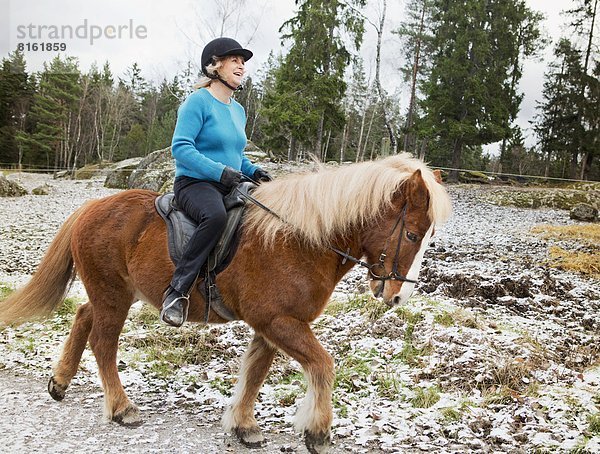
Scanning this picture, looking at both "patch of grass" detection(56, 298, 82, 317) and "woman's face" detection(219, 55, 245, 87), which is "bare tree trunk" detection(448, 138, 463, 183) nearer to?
"patch of grass" detection(56, 298, 82, 317)

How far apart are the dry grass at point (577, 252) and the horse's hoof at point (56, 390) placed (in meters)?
8.46

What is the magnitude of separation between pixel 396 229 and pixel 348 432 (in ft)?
5.83

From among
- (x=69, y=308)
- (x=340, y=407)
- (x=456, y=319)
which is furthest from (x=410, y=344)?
(x=69, y=308)

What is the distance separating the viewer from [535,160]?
3450cm

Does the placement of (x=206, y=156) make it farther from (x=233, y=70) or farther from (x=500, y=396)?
(x=500, y=396)

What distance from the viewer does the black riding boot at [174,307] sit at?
322cm

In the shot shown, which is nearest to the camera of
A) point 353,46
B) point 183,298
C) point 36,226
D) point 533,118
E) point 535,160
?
point 183,298

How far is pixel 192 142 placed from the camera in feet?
10.9

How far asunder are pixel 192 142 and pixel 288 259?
42.2 inches

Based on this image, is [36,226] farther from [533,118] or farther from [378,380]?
[533,118]

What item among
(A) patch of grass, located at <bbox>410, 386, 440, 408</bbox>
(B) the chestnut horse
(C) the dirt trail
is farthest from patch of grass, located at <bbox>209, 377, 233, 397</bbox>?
(A) patch of grass, located at <bbox>410, 386, 440, 408</bbox>

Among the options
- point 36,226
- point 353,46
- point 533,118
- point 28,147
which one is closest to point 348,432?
point 36,226

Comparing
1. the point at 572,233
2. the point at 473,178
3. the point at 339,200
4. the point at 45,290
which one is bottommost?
the point at 45,290

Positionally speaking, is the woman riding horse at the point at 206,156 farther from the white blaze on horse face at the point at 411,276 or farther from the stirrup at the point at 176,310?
the white blaze on horse face at the point at 411,276
